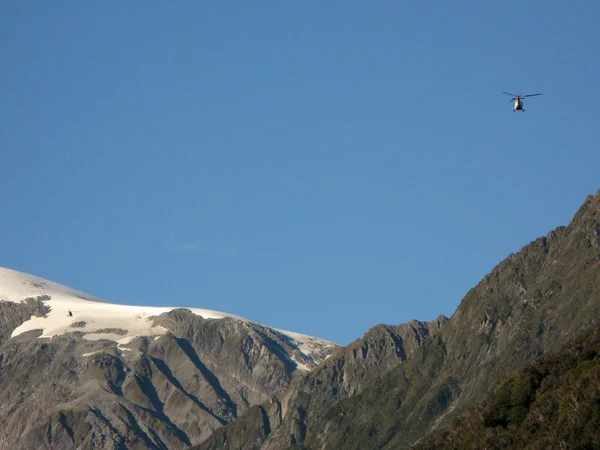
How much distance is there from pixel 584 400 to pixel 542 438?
330 inches

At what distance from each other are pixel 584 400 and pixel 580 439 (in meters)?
9.97

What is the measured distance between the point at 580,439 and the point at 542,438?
10.3 m

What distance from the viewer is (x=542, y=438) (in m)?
200

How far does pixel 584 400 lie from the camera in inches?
7835

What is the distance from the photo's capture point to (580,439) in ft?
625
